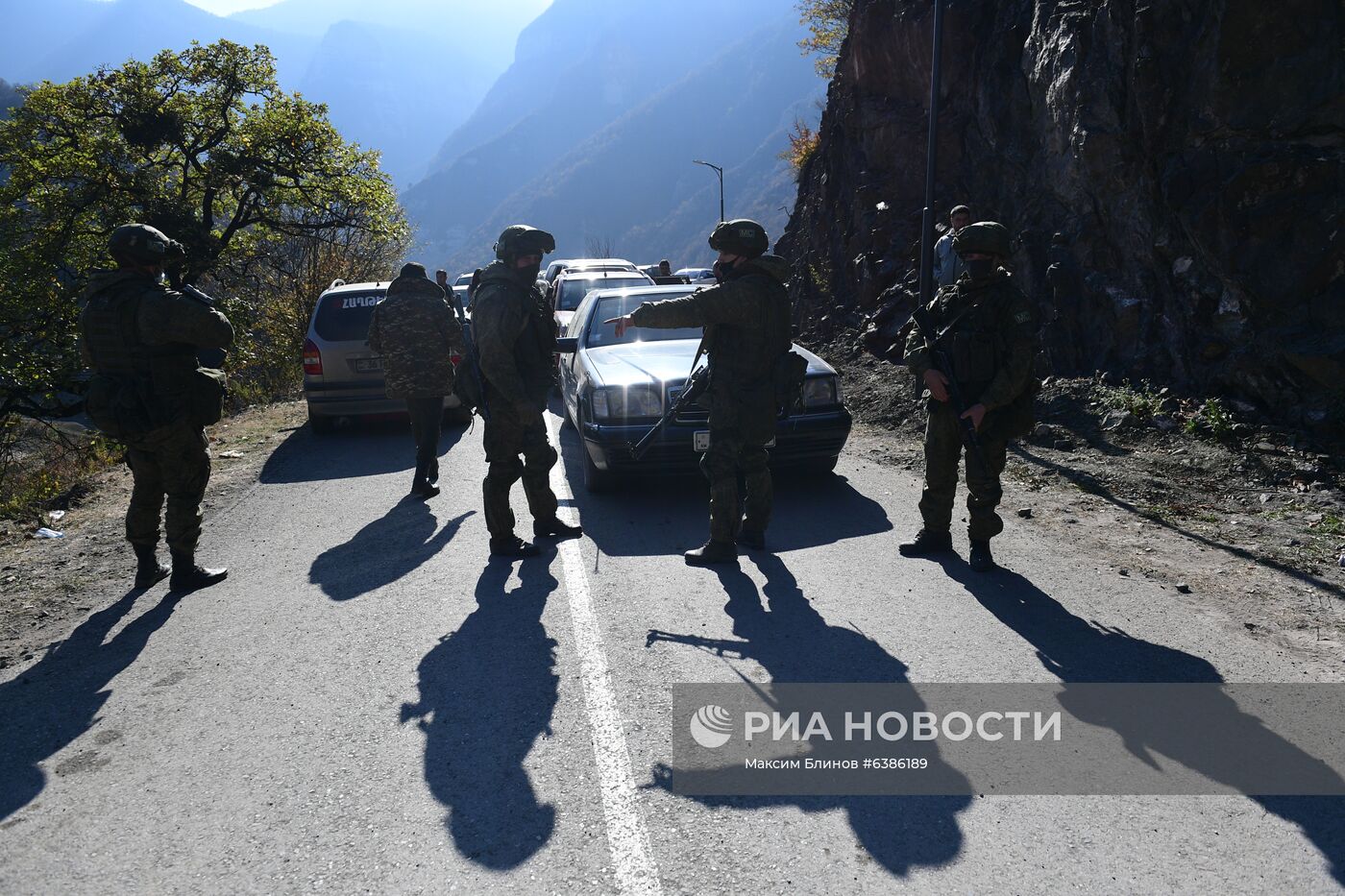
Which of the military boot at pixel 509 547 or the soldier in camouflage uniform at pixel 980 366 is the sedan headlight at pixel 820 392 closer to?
the soldier in camouflage uniform at pixel 980 366

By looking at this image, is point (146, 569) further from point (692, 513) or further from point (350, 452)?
point (350, 452)

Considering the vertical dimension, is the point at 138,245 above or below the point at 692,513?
above

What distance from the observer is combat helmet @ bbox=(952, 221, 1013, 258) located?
17.9 ft

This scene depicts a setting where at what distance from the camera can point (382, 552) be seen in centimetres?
665

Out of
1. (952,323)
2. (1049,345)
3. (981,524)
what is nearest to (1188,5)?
(1049,345)

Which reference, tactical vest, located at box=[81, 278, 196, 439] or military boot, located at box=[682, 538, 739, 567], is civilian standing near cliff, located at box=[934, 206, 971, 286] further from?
tactical vest, located at box=[81, 278, 196, 439]

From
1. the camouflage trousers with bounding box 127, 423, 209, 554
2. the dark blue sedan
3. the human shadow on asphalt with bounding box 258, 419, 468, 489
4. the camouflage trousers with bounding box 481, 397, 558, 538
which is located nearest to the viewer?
the camouflage trousers with bounding box 127, 423, 209, 554

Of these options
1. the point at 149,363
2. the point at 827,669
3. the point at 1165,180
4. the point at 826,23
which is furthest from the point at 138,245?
the point at 826,23

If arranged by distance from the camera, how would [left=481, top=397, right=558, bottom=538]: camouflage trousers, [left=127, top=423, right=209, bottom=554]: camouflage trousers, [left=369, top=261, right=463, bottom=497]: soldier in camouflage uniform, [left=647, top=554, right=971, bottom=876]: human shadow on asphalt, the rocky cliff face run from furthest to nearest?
[left=369, top=261, right=463, bottom=497]: soldier in camouflage uniform
the rocky cliff face
[left=481, top=397, right=558, bottom=538]: camouflage trousers
[left=127, top=423, right=209, bottom=554]: camouflage trousers
[left=647, top=554, right=971, bottom=876]: human shadow on asphalt

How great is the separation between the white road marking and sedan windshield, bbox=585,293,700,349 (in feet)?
12.4

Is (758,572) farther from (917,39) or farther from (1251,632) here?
(917,39)

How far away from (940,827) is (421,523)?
527 centimetres

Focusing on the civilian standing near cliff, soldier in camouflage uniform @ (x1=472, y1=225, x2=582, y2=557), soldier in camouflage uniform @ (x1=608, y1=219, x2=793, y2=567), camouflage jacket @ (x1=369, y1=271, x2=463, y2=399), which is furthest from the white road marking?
the civilian standing near cliff

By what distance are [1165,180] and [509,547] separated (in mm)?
7646
